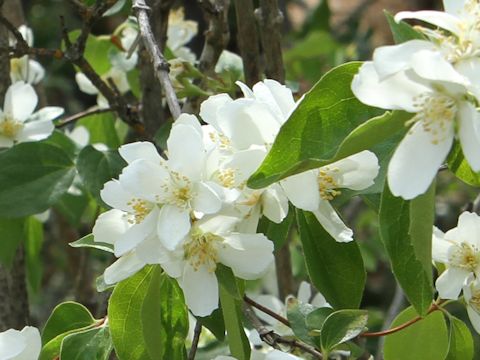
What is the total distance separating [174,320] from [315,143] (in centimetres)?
36

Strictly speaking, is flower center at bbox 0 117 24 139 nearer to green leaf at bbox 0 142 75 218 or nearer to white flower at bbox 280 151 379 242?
green leaf at bbox 0 142 75 218

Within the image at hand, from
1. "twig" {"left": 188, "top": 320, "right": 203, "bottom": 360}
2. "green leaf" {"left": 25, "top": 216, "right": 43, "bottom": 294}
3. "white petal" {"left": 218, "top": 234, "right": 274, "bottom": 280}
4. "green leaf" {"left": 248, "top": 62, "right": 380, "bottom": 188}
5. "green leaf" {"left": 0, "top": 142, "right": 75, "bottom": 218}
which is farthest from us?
"green leaf" {"left": 25, "top": 216, "right": 43, "bottom": 294}

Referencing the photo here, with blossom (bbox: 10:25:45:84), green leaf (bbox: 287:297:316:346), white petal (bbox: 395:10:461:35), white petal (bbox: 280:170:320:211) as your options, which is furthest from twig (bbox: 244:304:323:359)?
→ blossom (bbox: 10:25:45:84)

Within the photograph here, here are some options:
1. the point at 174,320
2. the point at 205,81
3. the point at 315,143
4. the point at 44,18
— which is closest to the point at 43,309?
the point at 44,18

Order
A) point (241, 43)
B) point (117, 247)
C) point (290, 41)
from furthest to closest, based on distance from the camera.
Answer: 1. point (290, 41)
2. point (241, 43)
3. point (117, 247)

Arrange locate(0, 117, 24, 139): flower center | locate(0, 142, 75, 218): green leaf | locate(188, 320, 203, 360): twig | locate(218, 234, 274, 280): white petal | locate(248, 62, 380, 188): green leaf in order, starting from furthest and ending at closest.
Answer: locate(0, 117, 24, 139): flower center, locate(0, 142, 75, 218): green leaf, locate(188, 320, 203, 360): twig, locate(218, 234, 274, 280): white petal, locate(248, 62, 380, 188): green leaf

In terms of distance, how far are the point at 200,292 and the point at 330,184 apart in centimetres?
20

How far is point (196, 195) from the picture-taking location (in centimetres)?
110

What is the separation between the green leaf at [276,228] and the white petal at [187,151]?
13cm

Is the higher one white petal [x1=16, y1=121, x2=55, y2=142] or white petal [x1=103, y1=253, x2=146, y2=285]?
white petal [x1=103, y1=253, x2=146, y2=285]

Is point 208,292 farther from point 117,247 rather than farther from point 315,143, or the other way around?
point 315,143

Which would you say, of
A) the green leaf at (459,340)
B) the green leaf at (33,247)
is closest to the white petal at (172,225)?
the green leaf at (459,340)

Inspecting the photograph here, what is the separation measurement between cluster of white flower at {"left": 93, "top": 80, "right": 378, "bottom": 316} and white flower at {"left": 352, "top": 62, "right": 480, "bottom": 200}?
13 cm

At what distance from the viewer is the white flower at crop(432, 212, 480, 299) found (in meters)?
1.28
